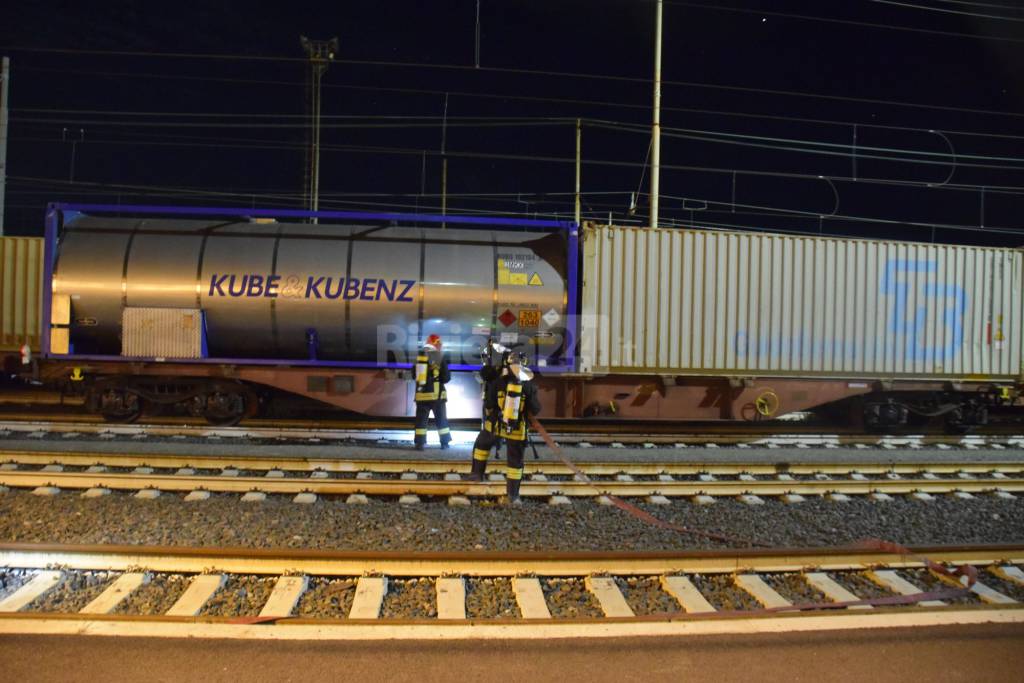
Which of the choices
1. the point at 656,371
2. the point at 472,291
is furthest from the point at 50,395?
A: the point at 656,371

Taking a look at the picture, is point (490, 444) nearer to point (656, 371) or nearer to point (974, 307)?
point (656, 371)

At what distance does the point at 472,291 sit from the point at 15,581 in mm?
6959

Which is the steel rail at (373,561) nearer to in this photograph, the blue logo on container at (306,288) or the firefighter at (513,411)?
the firefighter at (513,411)

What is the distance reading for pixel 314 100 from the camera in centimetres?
2059

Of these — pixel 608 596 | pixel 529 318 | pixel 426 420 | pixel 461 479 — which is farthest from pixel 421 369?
pixel 608 596

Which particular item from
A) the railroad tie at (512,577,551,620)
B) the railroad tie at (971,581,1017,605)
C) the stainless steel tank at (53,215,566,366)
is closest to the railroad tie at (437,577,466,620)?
the railroad tie at (512,577,551,620)

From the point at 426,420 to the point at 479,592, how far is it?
15.9 ft

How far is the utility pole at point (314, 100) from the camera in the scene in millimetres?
19203

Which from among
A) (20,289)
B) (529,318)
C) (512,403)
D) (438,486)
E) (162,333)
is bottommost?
(438,486)

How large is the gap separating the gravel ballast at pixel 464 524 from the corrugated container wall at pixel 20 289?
6166 millimetres

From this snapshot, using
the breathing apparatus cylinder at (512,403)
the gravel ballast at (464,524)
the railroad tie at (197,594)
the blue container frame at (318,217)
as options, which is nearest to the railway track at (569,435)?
the blue container frame at (318,217)

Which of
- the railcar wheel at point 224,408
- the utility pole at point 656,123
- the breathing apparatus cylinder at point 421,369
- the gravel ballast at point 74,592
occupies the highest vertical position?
the utility pole at point 656,123

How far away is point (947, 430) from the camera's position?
12062 mm

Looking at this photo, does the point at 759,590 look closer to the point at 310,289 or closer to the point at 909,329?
the point at 310,289
